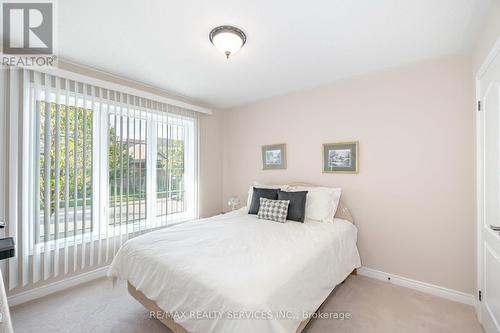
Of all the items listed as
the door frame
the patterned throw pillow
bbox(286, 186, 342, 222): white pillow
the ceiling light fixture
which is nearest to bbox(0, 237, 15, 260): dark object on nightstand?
the ceiling light fixture

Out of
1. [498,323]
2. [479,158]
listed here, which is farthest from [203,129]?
[498,323]

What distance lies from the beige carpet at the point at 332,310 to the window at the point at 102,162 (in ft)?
2.13

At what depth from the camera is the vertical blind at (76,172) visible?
7.04ft

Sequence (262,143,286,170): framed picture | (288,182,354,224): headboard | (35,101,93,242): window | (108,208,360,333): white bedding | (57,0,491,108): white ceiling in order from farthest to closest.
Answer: (262,143,286,170): framed picture, (288,182,354,224): headboard, (35,101,93,242): window, (57,0,491,108): white ceiling, (108,208,360,333): white bedding

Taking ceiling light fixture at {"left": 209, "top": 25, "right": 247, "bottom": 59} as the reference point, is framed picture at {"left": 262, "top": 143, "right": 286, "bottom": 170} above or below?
below

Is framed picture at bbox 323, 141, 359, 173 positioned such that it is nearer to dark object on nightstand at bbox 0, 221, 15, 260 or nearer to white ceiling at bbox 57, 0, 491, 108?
white ceiling at bbox 57, 0, 491, 108

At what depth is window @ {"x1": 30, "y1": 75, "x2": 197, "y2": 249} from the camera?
7.51ft

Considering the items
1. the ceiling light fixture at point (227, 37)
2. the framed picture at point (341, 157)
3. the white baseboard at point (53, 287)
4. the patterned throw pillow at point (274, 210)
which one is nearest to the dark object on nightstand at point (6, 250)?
the white baseboard at point (53, 287)

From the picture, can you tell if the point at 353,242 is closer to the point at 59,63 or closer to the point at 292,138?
the point at 292,138

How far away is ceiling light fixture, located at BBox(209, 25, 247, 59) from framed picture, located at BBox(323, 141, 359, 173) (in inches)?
70.1

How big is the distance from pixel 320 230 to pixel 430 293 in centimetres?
133

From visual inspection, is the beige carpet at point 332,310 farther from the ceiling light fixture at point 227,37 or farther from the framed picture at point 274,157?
the ceiling light fixture at point 227,37

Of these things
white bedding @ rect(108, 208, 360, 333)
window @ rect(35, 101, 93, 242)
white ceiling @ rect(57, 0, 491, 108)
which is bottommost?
white bedding @ rect(108, 208, 360, 333)

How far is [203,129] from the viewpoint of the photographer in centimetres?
396
